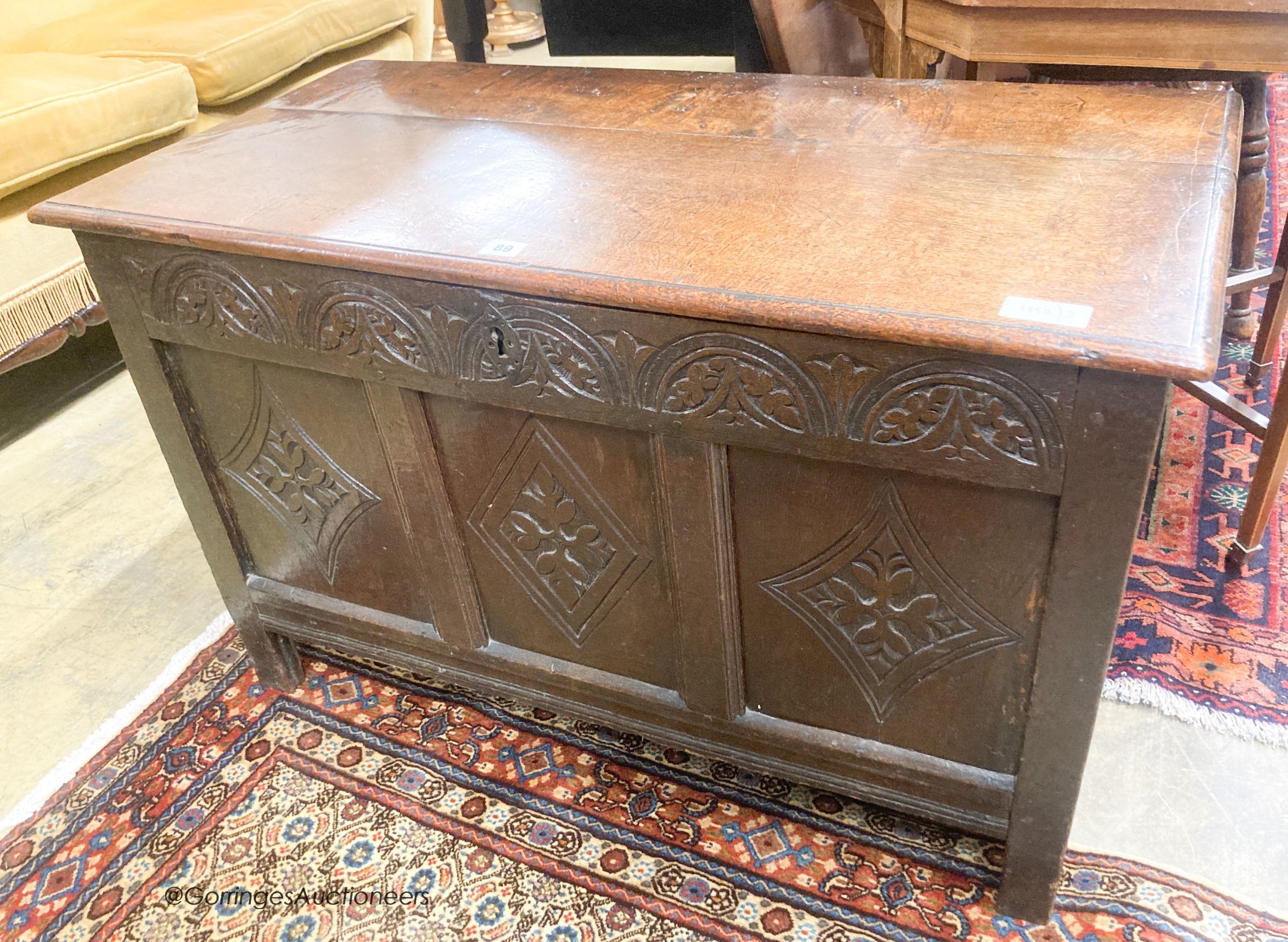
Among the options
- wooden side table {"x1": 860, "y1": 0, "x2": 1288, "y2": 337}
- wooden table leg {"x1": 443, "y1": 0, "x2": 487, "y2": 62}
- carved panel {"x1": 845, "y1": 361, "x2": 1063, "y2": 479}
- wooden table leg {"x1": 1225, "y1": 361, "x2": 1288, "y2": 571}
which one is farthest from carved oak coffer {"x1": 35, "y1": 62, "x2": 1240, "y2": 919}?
wooden table leg {"x1": 443, "y1": 0, "x2": 487, "y2": 62}

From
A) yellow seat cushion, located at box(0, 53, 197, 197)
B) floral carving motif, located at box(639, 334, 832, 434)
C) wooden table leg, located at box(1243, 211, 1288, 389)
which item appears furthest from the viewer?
yellow seat cushion, located at box(0, 53, 197, 197)

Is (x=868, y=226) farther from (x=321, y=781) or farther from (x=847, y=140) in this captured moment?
(x=321, y=781)

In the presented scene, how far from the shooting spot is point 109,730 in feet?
4.90

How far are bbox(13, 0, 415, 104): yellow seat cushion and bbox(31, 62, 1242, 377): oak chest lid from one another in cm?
112

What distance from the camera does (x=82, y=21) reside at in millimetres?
2559

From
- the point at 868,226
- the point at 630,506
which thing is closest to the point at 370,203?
the point at 630,506

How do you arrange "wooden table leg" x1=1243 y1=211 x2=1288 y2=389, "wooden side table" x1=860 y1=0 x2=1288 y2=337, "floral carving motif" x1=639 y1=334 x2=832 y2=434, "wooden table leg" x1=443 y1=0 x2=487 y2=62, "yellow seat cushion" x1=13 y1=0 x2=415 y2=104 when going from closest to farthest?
"floral carving motif" x1=639 y1=334 x2=832 y2=434
"wooden side table" x1=860 y1=0 x2=1288 y2=337
"wooden table leg" x1=1243 y1=211 x2=1288 y2=389
"yellow seat cushion" x1=13 y1=0 x2=415 y2=104
"wooden table leg" x1=443 y1=0 x2=487 y2=62

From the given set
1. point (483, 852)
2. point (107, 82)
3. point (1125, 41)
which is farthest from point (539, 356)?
point (107, 82)

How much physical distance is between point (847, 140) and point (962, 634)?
590 mm

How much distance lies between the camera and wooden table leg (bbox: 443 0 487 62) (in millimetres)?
2916

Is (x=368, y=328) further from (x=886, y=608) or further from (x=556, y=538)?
(x=886, y=608)

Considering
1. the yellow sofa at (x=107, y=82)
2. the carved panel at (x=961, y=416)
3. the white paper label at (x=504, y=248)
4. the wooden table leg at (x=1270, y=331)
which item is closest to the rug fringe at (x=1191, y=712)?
the carved panel at (x=961, y=416)

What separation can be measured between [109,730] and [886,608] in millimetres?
1216

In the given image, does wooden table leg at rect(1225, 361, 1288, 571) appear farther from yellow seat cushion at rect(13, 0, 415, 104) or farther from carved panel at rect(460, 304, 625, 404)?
yellow seat cushion at rect(13, 0, 415, 104)
